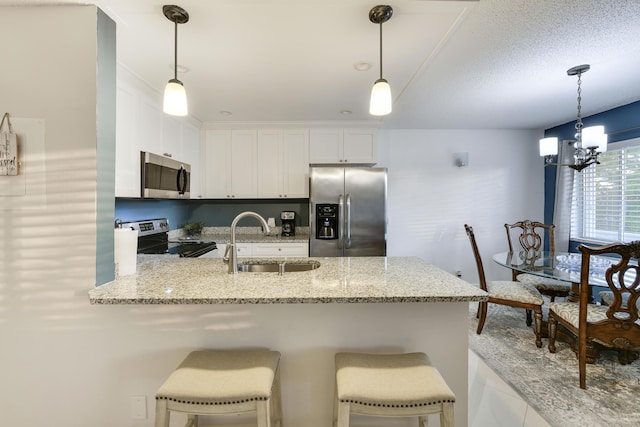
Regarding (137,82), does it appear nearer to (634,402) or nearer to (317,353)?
(317,353)

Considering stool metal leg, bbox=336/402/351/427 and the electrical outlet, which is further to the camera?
the electrical outlet

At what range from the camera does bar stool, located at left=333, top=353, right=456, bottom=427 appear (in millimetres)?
1054

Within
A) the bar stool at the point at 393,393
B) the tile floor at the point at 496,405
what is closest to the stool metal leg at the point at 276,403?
the bar stool at the point at 393,393

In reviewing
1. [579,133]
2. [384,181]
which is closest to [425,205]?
[384,181]

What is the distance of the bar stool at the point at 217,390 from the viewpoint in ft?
3.46

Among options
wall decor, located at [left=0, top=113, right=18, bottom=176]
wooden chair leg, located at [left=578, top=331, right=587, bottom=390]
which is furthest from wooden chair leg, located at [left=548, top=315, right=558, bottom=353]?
wall decor, located at [left=0, top=113, right=18, bottom=176]

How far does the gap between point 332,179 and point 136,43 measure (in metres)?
2.15

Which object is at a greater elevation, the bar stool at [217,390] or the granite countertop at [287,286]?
the granite countertop at [287,286]

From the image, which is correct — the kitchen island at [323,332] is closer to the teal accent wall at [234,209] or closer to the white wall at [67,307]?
the white wall at [67,307]

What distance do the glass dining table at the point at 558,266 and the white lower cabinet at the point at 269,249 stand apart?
Answer: 208 centimetres

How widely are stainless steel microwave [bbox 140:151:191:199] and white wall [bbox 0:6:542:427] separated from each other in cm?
103

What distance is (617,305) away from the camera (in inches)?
74.5

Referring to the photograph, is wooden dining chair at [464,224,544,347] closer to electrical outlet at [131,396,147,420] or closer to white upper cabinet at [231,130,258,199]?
white upper cabinet at [231,130,258,199]

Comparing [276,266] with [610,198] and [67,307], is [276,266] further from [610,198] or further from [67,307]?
[610,198]
